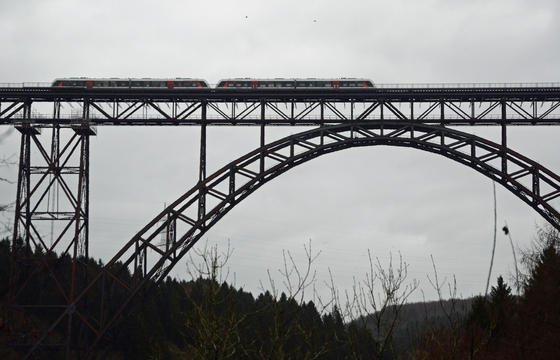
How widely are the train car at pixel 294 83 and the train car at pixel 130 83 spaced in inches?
64.9

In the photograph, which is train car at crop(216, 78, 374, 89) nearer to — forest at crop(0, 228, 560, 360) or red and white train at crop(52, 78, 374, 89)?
red and white train at crop(52, 78, 374, 89)

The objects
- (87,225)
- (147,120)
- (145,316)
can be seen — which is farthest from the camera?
(145,316)

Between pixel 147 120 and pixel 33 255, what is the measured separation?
963 cm

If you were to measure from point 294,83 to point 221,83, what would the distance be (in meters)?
4.10

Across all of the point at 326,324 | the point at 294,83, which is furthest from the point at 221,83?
the point at 326,324

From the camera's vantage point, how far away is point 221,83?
135 feet

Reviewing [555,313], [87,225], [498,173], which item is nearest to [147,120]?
[87,225]

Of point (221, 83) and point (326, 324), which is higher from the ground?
point (221, 83)

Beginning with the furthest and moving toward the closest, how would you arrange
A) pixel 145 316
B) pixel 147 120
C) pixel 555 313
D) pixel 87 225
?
pixel 145 316, pixel 147 120, pixel 87 225, pixel 555 313

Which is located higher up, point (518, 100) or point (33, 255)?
point (518, 100)

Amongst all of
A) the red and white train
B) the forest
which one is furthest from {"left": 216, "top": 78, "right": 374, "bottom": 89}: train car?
the forest

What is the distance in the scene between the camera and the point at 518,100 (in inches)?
1581

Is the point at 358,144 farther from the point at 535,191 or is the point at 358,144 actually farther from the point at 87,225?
the point at 87,225

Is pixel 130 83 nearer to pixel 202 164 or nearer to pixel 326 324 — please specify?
pixel 202 164
